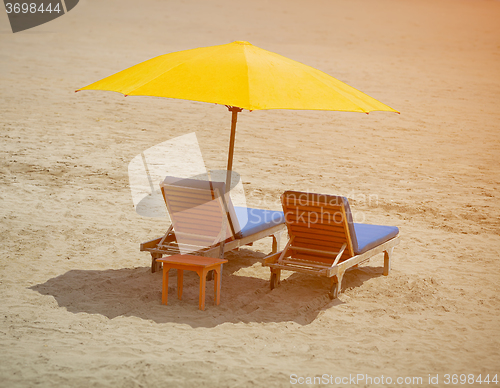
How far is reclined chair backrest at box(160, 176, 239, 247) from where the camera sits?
265 inches

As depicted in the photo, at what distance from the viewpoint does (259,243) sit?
8.79m

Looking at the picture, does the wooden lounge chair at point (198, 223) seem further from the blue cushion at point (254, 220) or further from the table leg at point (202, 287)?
the table leg at point (202, 287)

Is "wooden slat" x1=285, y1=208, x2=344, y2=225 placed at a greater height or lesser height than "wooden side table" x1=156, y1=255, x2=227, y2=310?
greater

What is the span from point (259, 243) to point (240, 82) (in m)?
3.49

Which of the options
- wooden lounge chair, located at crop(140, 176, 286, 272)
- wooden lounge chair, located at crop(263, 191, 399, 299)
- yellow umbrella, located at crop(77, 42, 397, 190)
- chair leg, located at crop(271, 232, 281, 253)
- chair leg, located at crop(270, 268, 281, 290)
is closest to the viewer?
yellow umbrella, located at crop(77, 42, 397, 190)

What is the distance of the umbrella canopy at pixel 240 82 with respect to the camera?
18.6ft

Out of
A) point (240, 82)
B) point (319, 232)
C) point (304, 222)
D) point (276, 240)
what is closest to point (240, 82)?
point (240, 82)

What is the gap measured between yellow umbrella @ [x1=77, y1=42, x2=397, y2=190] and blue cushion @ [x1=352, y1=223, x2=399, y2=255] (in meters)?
1.60

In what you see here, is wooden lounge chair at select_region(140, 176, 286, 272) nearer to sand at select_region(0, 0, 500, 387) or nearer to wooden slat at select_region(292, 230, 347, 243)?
sand at select_region(0, 0, 500, 387)

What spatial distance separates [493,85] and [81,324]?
1812cm

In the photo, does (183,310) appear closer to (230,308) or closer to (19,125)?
(230,308)

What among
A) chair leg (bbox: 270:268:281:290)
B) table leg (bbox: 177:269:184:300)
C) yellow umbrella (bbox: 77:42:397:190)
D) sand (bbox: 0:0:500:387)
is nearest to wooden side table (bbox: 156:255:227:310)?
table leg (bbox: 177:269:184:300)

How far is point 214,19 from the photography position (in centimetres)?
3058

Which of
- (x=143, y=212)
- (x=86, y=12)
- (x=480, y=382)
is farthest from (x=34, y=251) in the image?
(x=86, y=12)
